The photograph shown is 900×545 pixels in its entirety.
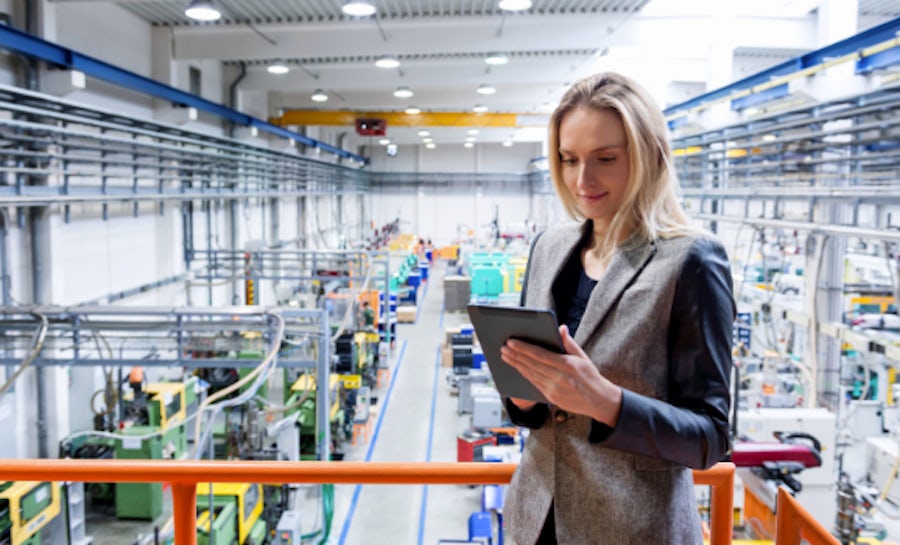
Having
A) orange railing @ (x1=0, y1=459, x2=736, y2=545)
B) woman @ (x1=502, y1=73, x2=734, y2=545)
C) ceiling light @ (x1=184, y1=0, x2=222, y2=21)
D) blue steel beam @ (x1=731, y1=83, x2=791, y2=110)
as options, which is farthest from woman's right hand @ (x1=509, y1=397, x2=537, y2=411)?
blue steel beam @ (x1=731, y1=83, x2=791, y2=110)

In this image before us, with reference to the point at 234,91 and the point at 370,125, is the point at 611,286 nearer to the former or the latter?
the point at 234,91

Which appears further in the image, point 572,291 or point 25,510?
point 25,510

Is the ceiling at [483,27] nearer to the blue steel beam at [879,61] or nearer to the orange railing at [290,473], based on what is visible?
the blue steel beam at [879,61]

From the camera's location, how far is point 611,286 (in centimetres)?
106

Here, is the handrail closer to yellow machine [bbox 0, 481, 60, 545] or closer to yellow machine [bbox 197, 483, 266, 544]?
yellow machine [bbox 197, 483, 266, 544]

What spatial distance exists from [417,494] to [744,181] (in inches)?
217

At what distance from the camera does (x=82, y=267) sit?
8008mm

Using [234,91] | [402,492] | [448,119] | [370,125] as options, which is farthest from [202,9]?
[448,119]

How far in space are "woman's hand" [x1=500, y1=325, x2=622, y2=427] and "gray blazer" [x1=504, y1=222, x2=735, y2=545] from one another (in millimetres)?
25

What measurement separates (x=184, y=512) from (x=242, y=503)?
4880mm

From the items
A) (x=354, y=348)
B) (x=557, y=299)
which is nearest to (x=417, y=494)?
(x=354, y=348)

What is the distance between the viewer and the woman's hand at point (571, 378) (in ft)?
3.04

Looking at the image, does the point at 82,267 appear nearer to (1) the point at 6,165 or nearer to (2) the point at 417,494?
(1) the point at 6,165

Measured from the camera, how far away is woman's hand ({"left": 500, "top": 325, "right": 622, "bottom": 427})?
3.04 feet
